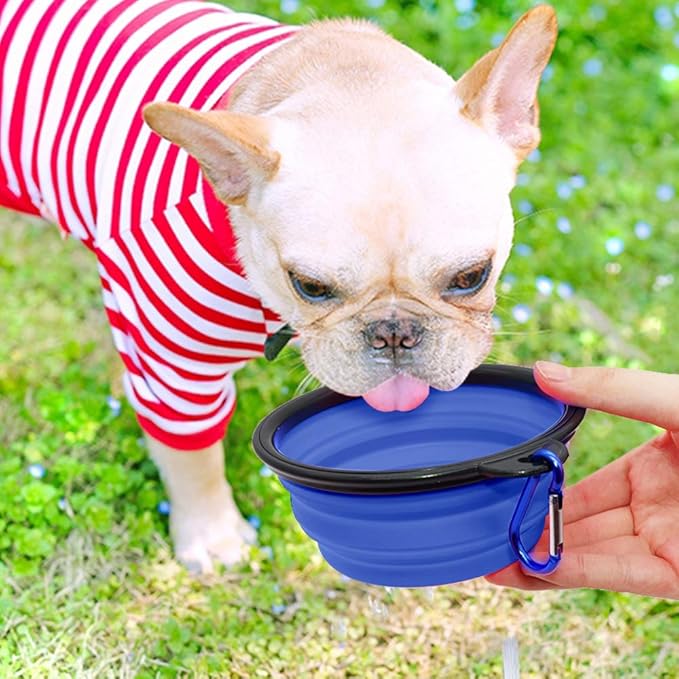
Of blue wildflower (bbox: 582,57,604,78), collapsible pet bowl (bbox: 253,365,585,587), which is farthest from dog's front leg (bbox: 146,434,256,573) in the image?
blue wildflower (bbox: 582,57,604,78)

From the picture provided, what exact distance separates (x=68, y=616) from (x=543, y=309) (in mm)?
1538

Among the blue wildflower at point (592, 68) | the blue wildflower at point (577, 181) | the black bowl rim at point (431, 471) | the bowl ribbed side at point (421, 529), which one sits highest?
the black bowl rim at point (431, 471)

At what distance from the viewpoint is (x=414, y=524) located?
66.0 inches

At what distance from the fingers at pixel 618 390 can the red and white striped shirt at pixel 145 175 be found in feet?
1.91

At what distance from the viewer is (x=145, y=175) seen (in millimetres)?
2137

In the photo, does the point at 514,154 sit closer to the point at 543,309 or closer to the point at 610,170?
the point at 543,309

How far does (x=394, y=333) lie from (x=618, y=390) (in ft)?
1.20

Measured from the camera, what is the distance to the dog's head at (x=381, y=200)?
68.8 inches

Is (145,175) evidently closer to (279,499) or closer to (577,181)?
(279,499)

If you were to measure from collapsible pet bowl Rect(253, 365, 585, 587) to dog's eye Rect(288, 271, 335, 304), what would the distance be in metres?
0.22

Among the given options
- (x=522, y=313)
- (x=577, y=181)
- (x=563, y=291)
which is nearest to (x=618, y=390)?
(x=522, y=313)

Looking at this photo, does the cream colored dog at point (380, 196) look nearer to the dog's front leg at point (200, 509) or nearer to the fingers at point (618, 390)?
the fingers at point (618, 390)

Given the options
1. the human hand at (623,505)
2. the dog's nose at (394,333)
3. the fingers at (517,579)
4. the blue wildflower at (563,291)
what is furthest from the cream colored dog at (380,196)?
the blue wildflower at (563,291)

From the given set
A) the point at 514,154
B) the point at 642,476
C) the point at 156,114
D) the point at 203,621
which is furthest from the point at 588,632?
the point at 156,114
